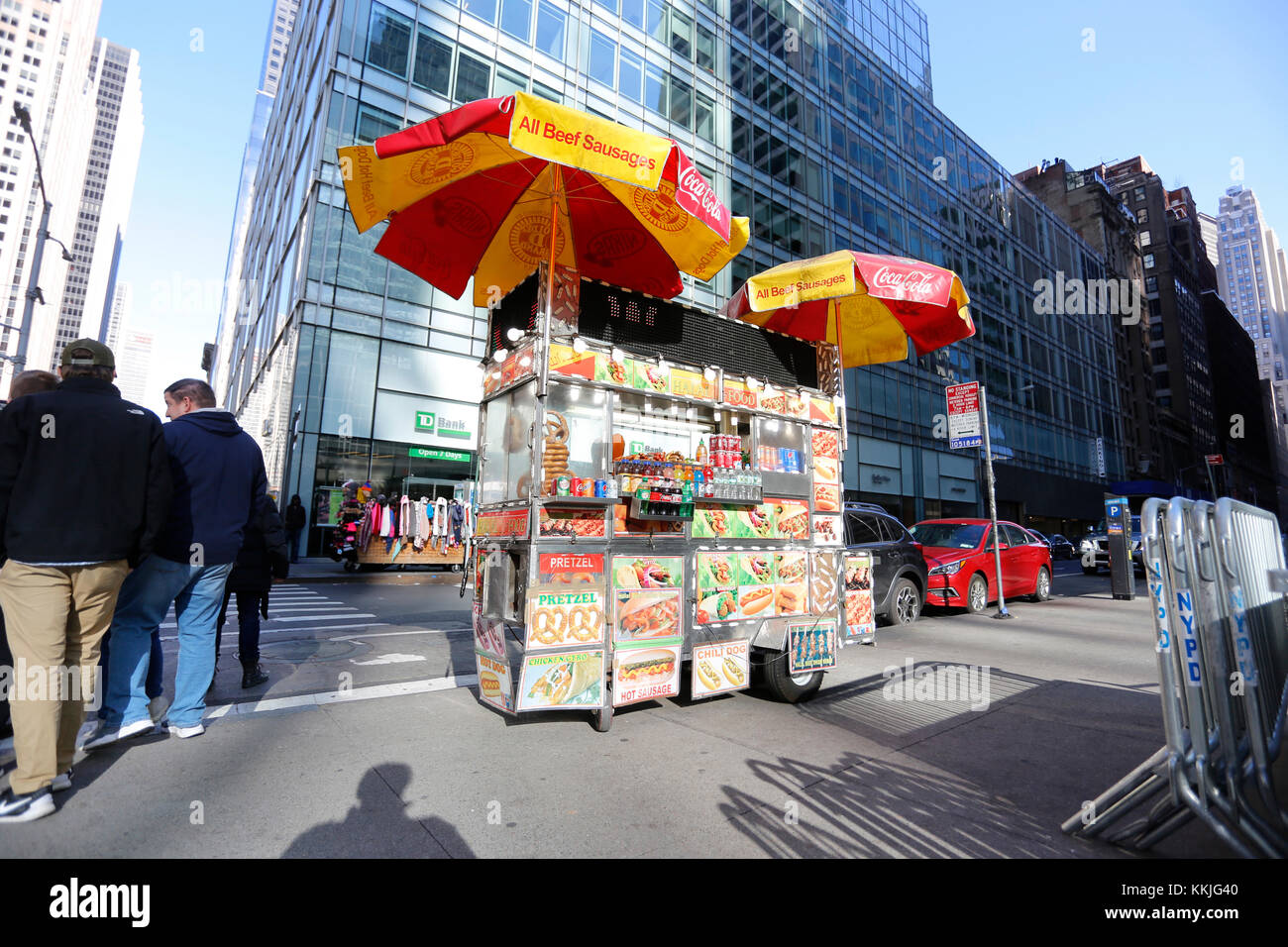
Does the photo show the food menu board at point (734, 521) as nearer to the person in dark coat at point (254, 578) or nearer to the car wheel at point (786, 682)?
the car wheel at point (786, 682)

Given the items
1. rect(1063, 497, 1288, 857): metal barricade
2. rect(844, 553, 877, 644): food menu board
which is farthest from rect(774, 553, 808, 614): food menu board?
rect(1063, 497, 1288, 857): metal barricade

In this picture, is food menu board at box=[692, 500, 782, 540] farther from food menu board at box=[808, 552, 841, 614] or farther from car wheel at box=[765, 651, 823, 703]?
car wheel at box=[765, 651, 823, 703]

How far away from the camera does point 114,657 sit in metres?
4.00

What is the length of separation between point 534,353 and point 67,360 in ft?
9.12

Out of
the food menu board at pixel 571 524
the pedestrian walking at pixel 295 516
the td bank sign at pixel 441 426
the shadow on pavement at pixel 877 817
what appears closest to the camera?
the shadow on pavement at pixel 877 817

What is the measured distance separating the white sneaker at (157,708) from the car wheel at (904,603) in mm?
9212

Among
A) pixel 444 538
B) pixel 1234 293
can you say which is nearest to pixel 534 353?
pixel 444 538

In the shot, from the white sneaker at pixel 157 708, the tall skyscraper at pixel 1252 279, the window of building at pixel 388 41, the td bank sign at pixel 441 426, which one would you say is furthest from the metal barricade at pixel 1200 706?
the tall skyscraper at pixel 1252 279

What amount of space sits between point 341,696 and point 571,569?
97.1 inches

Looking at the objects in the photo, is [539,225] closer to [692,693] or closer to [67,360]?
[67,360]

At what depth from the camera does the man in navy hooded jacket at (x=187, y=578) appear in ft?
13.0

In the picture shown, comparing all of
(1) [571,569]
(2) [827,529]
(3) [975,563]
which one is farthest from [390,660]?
(3) [975,563]

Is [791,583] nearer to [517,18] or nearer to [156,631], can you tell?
[156,631]

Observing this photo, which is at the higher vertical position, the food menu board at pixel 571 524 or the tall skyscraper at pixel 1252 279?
the tall skyscraper at pixel 1252 279
